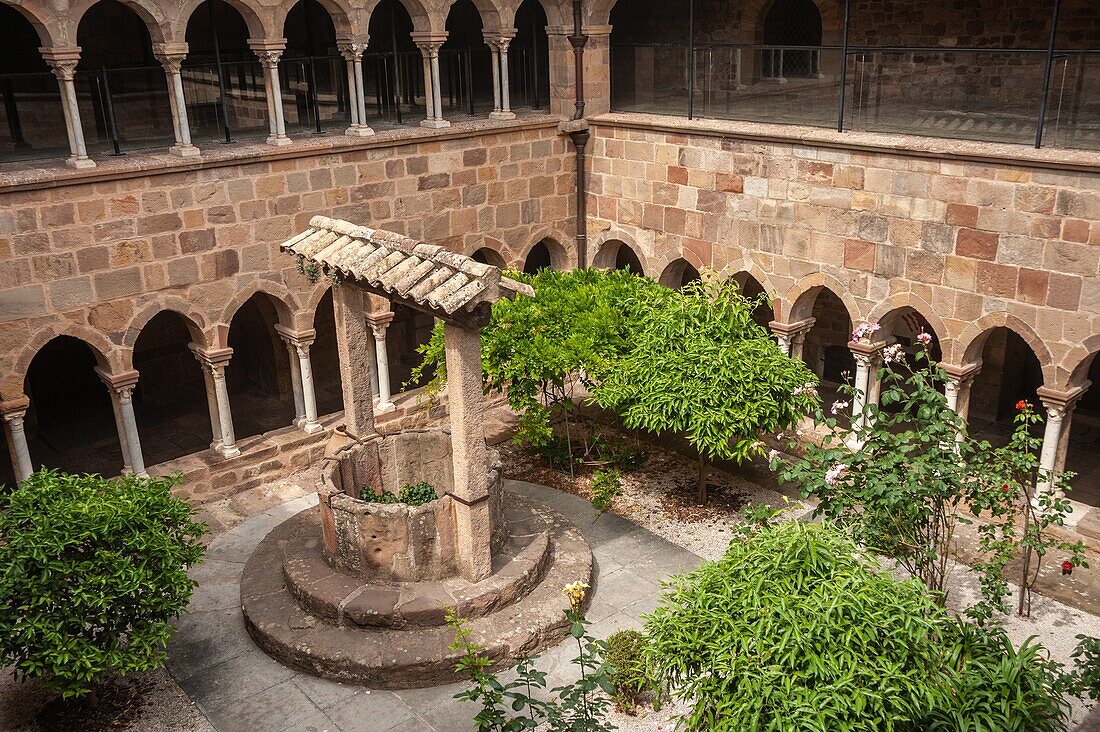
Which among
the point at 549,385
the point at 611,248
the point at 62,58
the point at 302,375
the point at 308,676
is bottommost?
the point at 308,676

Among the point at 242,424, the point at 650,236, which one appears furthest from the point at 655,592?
the point at 242,424

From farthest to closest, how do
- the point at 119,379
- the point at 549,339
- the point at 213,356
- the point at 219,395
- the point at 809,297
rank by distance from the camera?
the point at 809,297 → the point at 219,395 → the point at 213,356 → the point at 549,339 → the point at 119,379

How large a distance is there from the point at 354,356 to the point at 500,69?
5.56 m

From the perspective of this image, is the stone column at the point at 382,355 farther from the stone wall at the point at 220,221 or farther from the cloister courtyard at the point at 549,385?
the stone wall at the point at 220,221

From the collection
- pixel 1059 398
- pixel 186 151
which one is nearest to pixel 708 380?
pixel 1059 398

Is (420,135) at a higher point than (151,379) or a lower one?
higher

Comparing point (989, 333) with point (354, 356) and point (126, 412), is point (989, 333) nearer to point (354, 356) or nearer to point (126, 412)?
point (354, 356)

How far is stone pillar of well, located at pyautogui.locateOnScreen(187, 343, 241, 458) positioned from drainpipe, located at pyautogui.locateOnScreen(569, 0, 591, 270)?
17.2 feet

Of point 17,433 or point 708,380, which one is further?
point 17,433

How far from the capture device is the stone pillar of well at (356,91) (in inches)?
451

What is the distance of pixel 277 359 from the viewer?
15297 mm

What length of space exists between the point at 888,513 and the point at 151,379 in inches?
459

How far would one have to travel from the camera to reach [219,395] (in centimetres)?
1113

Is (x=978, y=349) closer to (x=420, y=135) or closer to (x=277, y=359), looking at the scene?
(x=420, y=135)
